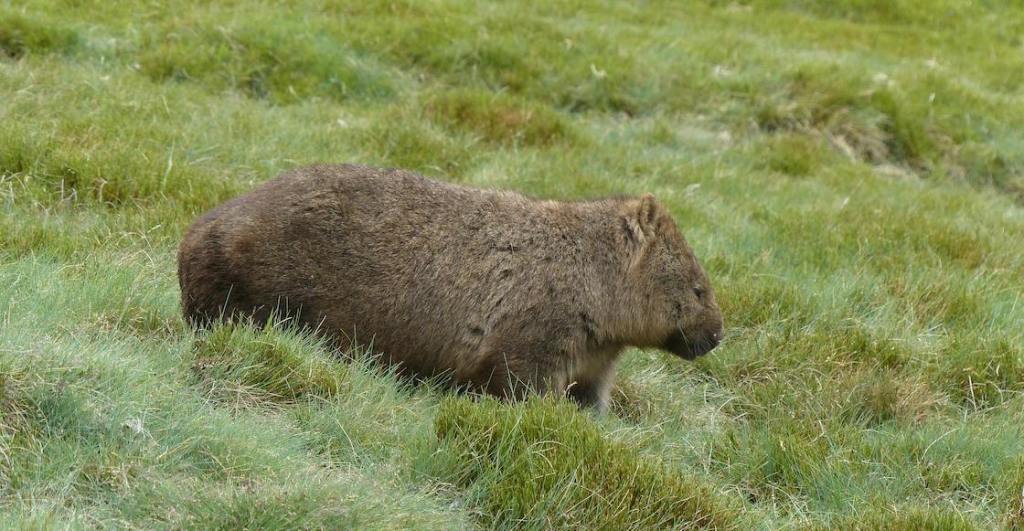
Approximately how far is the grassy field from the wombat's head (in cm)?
32

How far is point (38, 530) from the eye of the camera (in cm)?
305

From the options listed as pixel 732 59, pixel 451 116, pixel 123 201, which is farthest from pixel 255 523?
pixel 732 59

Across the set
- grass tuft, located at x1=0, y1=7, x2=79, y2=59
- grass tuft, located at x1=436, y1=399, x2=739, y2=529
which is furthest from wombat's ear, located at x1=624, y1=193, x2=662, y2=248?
grass tuft, located at x1=0, y1=7, x2=79, y2=59

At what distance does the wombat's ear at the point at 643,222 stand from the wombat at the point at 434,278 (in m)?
0.02

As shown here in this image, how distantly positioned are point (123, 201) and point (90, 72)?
2571mm

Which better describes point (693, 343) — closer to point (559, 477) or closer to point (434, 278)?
point (434, 278)

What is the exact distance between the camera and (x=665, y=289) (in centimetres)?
572

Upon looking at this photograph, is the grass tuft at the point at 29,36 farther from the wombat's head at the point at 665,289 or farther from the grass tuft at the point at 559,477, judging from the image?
the grass tuft at the point at 559,477

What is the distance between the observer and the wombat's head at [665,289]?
566 cm

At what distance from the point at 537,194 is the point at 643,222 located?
254cm

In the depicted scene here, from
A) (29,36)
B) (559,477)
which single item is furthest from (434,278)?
(29,36)

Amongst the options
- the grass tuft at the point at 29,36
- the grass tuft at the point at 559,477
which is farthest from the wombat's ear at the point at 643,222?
the grass tuft at the point at 29,36

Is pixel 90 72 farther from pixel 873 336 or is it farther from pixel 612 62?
pixel 873 336

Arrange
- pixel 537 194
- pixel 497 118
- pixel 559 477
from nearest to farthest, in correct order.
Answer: pixel 559 477, pixel 537 194, pixel 497 118
